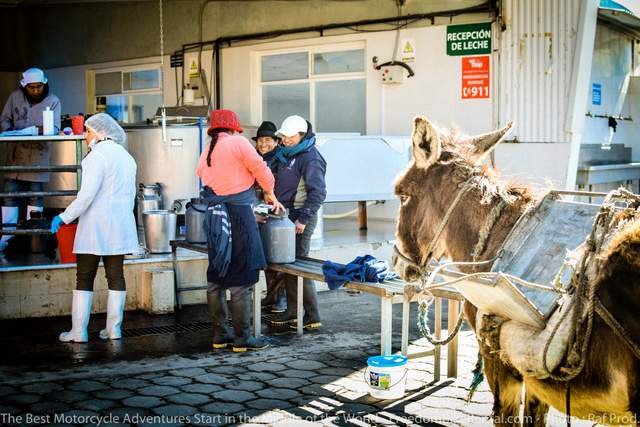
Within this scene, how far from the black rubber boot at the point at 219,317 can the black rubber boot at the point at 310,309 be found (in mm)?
964

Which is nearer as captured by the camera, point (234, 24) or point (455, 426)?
point (455, 426)

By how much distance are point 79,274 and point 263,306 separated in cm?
231

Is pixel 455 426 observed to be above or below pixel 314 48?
below

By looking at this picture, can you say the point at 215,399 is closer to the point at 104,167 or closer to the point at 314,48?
the point at 104,167

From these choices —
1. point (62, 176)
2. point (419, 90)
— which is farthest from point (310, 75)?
point (62, 176)

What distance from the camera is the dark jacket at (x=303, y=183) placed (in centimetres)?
810

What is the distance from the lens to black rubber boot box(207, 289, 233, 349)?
7.26 m

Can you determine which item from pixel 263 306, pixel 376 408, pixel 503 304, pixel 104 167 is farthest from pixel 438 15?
pixel 503 304

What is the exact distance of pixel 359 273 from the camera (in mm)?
6691

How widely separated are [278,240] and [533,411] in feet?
13.1

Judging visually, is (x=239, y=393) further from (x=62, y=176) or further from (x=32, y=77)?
(x=62, y=176)

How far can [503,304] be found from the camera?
3289 millimetres

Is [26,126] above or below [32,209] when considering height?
above

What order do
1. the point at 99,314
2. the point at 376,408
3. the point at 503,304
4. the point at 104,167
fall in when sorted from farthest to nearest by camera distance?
1. the point at 99,314
2. the point at 104,167
3. the point at 376,408
4. the point at 503,304
